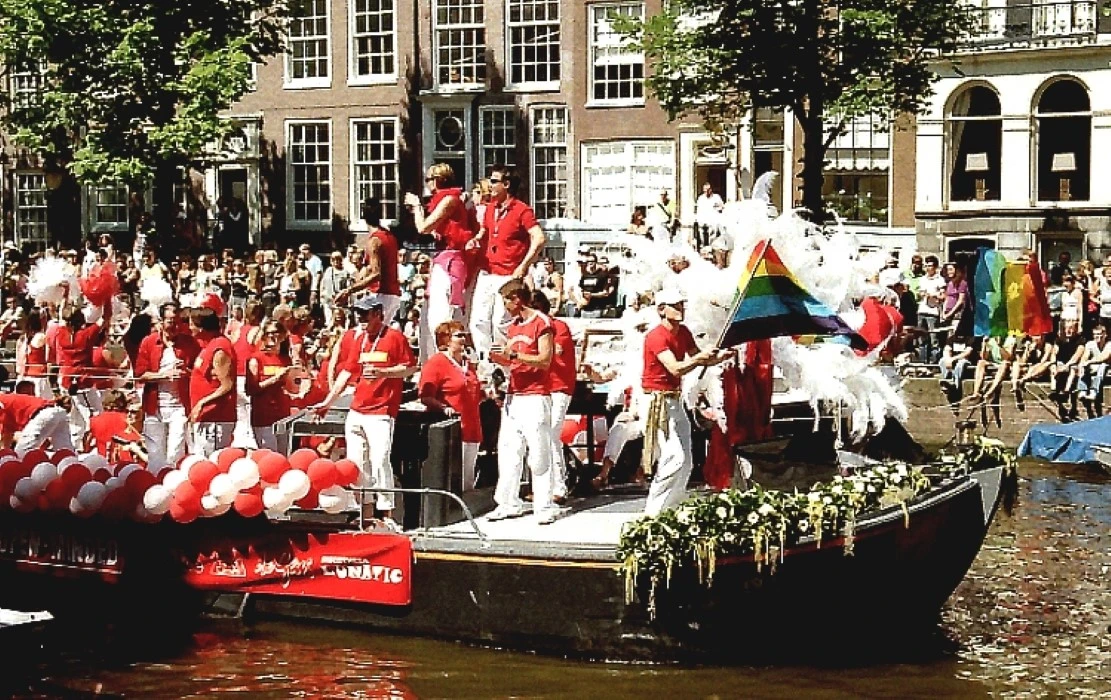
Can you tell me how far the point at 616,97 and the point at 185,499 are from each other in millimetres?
24250

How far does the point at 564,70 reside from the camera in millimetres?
37719

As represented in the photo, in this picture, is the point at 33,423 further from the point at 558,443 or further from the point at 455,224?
the point at 558,443

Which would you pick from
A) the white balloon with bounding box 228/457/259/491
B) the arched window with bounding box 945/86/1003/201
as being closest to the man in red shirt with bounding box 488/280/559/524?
the white balloon with bounding box 228/457/259/491

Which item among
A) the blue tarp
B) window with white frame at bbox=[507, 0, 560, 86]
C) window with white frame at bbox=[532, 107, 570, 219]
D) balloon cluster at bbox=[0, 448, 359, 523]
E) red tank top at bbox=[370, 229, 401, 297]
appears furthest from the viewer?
window with white frame at bbox=[532, 107, 570, 219]

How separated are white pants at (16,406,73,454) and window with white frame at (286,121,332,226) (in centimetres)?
2415

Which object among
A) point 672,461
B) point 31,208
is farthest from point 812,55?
point 31,208

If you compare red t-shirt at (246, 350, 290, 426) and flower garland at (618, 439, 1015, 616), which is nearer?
flower garland at (618, 439, 1015, 616)

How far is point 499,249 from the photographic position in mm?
15938

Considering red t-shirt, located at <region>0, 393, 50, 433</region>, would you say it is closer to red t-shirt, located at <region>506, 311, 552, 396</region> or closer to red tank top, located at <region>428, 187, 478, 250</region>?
red tank top, located at <region>428, 187, 478, 250</region>

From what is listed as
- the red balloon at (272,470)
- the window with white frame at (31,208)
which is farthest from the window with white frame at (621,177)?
the red balloon at (272,470)

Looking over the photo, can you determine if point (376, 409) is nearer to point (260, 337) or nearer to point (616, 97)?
point (260, 337)

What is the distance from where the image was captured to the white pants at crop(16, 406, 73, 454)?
16016mm

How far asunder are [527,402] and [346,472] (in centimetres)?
147

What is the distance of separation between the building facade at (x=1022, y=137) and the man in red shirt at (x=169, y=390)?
21.0 meters
